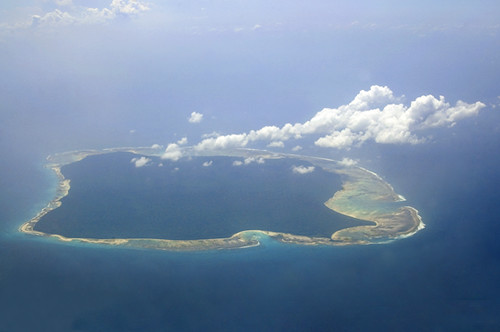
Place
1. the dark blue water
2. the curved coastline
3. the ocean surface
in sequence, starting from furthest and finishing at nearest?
the dark blue water < the curved coastline < the ocean surface

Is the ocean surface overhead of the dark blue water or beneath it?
beneath

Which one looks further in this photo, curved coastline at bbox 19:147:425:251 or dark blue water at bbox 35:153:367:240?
dark blue water at bbox 35:153:367:240

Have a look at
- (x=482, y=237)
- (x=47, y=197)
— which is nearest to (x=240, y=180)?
(x=47, y=197)

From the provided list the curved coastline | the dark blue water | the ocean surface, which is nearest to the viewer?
the ocean surface

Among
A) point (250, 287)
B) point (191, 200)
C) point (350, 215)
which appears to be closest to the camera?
point (250, 287)

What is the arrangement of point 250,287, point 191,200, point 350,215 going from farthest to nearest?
1. point 191,200
2. point 350,215
3. point 250,287
